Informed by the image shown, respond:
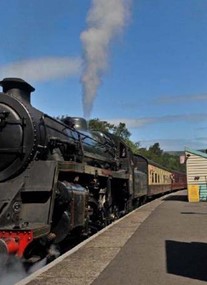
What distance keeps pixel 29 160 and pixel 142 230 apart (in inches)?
210

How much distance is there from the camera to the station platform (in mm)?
6586

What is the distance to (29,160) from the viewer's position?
8359 mm

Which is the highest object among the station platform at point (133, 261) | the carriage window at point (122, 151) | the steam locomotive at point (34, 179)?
the carriage window at point (122, 151)

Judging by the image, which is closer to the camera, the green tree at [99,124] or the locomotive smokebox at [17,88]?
the locomotive smokebox at [17,88]

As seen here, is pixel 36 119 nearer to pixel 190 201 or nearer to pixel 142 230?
pixel 142 230

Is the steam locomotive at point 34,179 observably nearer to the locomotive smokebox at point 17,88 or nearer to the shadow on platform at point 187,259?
the locomotive smokebox at point 17,88

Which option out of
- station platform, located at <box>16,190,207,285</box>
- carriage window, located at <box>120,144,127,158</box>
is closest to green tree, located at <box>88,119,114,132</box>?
carriage window, located at <box>120,144,127,158</box>

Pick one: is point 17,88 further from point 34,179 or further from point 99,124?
point 99,124

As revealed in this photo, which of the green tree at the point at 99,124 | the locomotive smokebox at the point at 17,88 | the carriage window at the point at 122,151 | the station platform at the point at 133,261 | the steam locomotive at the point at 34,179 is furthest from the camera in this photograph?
the green tree at the point at 99,124

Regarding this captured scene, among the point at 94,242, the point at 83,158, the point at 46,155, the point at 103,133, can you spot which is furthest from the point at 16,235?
the point at 103,133

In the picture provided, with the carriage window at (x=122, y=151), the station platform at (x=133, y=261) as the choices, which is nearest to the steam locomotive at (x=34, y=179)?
the station platform at (x=133, y=261)

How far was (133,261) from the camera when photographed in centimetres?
800

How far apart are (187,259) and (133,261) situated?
955 mm

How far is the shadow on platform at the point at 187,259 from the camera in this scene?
7.01m
